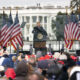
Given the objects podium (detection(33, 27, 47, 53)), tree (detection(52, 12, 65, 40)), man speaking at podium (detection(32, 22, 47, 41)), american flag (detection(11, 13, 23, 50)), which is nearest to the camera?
american flag (detection(11, 13, 23, 50))

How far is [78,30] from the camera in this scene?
105 feet

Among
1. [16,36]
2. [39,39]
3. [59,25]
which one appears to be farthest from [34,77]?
[59,25]

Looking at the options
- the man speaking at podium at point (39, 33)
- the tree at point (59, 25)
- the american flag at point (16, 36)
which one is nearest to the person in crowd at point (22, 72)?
the american flag at point (16, 36)

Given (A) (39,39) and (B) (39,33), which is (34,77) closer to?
(B) (39,33)

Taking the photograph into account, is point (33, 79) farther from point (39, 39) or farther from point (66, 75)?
point (39, 39)

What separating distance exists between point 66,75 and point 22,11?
331 ft

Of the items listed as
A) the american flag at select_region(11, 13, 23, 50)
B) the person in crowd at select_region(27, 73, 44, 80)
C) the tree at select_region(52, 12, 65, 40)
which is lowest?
the person in crowd at select_region(27, 73, 44, 80)

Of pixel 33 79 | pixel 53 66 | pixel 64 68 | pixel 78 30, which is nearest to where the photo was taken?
pixel 33 79

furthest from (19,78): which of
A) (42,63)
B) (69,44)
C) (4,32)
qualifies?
(69,44)

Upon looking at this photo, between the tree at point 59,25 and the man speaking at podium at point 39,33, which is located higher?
the tree at point 59,25

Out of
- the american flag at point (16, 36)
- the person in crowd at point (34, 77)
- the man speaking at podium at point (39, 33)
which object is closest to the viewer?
the person in crowd at point (34, 77)

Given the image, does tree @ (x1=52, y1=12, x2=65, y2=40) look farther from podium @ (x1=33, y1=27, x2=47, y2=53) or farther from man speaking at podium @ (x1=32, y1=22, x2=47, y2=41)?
man speaking at podium @ (x1=32, y1=22, x2=47, y2=41)

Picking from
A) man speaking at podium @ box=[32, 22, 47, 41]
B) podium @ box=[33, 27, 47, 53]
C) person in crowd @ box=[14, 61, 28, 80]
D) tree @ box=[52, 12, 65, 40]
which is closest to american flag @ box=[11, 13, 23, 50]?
man speaking at podium @ box=[32, 22, 47, 41]

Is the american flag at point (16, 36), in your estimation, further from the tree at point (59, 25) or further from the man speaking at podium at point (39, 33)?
the tree at point (59, 25)
